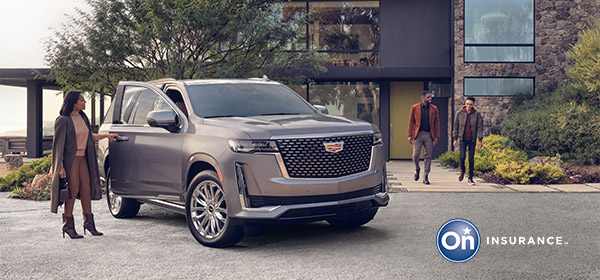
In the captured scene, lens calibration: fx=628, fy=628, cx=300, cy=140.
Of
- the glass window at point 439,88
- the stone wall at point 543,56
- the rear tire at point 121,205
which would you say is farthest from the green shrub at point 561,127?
the rear tire at point 121,205

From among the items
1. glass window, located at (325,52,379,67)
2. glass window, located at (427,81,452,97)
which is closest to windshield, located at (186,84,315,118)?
glass window, located at (325,52,379,67)

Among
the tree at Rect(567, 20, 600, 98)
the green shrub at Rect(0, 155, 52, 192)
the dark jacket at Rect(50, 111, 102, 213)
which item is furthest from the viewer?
the tree at Rect(567, 20, 600, 98)

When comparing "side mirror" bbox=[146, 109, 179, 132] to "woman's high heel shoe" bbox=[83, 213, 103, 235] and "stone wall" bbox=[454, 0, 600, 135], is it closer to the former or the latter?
"woman's high heel shoe" bbox=[83, 213, 103, 235]

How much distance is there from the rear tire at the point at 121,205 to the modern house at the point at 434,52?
12583 millimetres

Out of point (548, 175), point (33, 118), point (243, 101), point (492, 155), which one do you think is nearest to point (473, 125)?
point (548, 175)

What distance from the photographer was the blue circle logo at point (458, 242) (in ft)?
20.5

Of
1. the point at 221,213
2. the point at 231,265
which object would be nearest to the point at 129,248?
the point at 221,213

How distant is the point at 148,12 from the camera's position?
15523 mm

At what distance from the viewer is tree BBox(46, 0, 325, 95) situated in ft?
50.1

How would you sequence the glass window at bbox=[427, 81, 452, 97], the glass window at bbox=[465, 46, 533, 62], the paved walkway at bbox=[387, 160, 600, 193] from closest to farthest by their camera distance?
1. the paved walkway at bbox=[387, 160, 600, 193]
2. the glass window at bbox=[465, 46, 533, 62]
3. the glass window at bbox=[427, 81, 452, 97]

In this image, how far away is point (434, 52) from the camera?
21891 millimetres

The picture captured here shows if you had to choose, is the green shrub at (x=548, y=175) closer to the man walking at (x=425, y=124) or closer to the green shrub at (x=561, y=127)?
the man walking at (x=425, y=124)

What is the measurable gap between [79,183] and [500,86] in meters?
16.8

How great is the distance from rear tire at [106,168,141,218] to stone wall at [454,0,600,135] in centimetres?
1456
